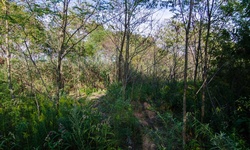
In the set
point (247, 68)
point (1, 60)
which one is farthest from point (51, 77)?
point (247, 68)

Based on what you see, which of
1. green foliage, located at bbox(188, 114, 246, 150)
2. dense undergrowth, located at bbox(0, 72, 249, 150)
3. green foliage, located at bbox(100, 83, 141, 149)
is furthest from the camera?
green foliage, located at bbox(100, 83, 141, 149)

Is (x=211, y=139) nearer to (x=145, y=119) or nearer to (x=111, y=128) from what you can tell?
(x=111, y=128)

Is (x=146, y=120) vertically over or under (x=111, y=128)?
under

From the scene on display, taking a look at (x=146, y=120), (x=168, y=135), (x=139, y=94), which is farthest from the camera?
(x=139, y=94)

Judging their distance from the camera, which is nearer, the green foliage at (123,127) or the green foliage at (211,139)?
the green foliage at (211,139)

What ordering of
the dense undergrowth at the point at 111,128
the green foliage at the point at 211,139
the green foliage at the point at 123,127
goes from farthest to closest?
1. the green foliage at the point at 123,127
2. the dense undergrowth at the point at 111,128
3. the green foliage at the point at 211,139

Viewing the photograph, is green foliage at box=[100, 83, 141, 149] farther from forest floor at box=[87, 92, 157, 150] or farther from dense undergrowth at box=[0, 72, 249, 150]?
forest floor at box=[87, 92, 157, 150]

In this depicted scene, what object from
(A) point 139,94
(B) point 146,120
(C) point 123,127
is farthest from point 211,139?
(A) point 139,94

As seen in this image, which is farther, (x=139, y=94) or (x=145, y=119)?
(x=139, y=94)

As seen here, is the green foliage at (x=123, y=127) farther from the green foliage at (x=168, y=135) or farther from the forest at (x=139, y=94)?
the green foliage at (x=168, y=135)

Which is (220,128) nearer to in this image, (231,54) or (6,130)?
(231,54)

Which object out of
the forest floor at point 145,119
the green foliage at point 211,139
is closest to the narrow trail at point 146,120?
the forest floor at point 145,119

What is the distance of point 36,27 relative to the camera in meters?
2.85

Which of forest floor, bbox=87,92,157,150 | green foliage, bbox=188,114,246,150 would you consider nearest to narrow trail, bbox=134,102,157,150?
forest floor, bbox=87,92,157,150
